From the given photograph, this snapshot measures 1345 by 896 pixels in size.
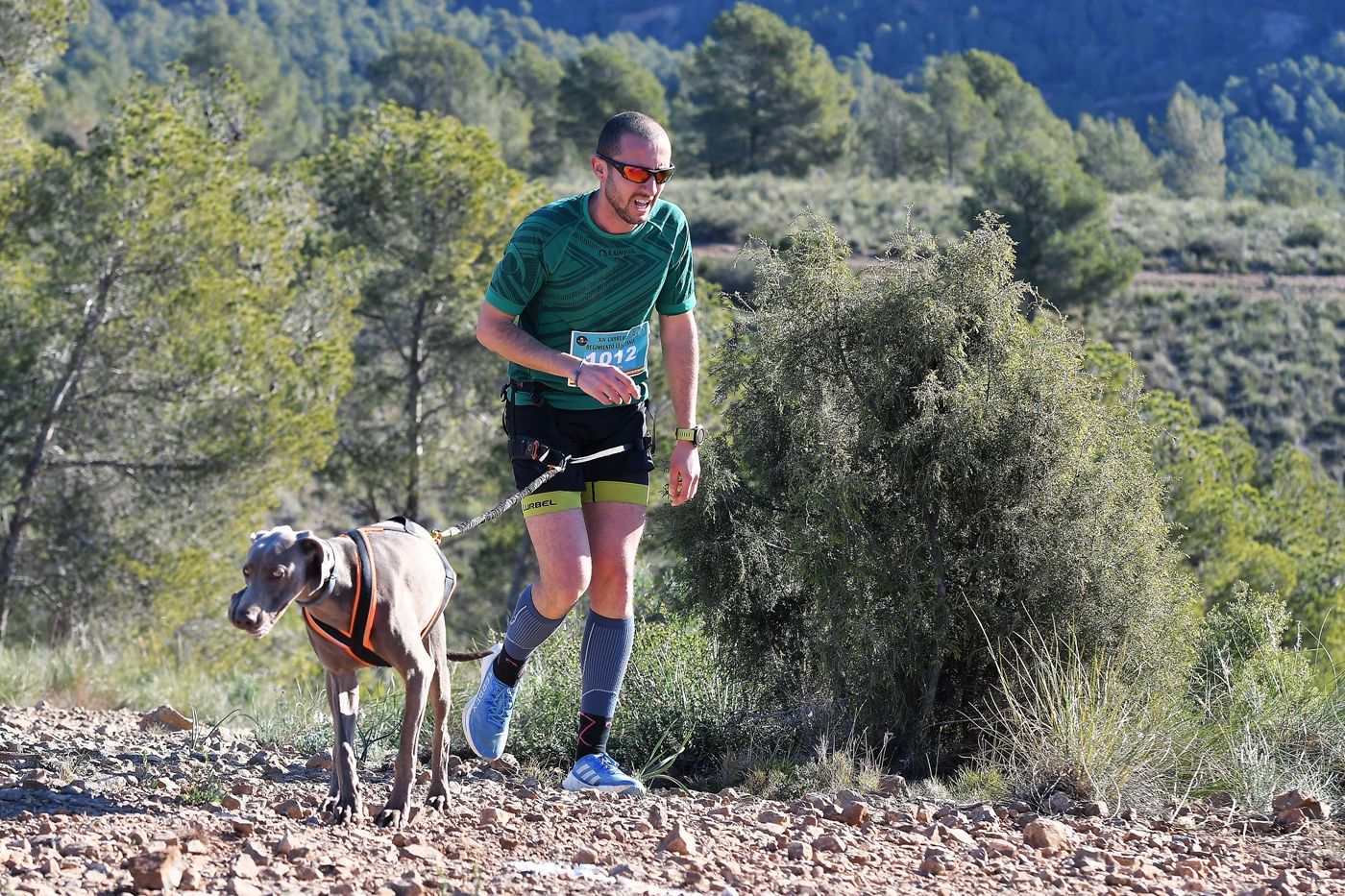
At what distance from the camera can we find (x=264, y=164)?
43.4 m

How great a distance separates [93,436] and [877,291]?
12.0m

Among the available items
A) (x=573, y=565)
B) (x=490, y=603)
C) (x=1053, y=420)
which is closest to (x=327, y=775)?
(x=573, y=565)

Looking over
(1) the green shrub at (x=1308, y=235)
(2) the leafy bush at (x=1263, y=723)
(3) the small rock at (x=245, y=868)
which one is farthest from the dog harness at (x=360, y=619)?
(1) the green shrub at (x=1308, y=235)

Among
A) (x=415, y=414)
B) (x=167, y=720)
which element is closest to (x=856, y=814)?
(x=167, y=720)

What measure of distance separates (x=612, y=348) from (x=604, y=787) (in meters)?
1.49

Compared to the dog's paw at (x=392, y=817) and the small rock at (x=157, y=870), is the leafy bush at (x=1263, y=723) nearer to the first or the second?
the dog's paw at (x=392, y=817)

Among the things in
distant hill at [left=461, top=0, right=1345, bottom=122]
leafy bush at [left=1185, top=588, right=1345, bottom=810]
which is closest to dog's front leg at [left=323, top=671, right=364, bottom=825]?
leafy bush at [left=1185, top=588, right=1345, bottom=810]

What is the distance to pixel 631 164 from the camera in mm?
4562

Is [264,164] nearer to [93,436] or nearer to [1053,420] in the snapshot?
[93,436]

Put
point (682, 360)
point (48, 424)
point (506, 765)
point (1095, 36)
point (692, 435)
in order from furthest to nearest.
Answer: point (1095, 36), point (48, 424), point (506, 765), point (682, 360), point (692, 435)

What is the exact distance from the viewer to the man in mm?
4668

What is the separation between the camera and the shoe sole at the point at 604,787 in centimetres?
480

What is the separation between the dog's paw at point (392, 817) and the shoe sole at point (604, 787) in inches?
32.7

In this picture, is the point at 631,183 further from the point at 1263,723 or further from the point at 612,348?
the point at 1263,723
